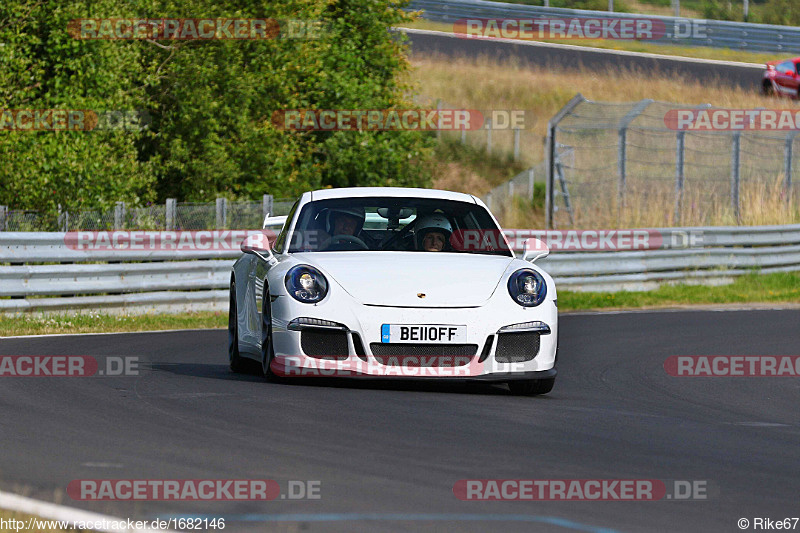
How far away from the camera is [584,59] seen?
147ft

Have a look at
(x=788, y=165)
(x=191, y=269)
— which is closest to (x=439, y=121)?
(x=788, y=165)

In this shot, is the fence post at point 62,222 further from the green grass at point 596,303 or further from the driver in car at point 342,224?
the driver in car at point 342,224

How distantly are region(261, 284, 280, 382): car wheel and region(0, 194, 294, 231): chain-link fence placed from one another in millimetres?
8041

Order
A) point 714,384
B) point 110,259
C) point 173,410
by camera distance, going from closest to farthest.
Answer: point 173,410 < point 714,384 < point 110,259

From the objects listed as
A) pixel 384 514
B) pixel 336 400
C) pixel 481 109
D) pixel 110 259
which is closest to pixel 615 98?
pixel 481 109

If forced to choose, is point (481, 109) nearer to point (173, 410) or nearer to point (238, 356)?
point (238, 356)

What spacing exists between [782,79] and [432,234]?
3281 cm

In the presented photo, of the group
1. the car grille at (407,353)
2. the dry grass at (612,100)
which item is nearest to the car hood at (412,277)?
the car grille at (407,353)

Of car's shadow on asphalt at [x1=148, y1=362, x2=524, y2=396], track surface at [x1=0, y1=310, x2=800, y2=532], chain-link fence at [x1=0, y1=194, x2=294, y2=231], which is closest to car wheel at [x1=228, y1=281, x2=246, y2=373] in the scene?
car's shadow on asphalt at [x1=148, y1=362, x2=524, y2=396]

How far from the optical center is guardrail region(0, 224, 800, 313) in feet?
48.2

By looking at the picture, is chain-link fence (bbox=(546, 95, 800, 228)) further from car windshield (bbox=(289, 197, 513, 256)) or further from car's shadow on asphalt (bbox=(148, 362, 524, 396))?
car's shadow on asphalt (bbox=(148, 362, 524, 396))

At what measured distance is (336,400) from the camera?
7961mm

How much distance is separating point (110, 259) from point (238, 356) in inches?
242

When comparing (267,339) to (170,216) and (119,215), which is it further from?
(170,216)
